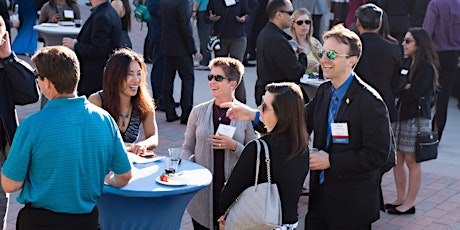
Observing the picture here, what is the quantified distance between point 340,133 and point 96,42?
155 inches

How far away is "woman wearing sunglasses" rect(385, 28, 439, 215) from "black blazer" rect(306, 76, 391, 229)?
89.0 inches

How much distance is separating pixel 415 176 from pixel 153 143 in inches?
103

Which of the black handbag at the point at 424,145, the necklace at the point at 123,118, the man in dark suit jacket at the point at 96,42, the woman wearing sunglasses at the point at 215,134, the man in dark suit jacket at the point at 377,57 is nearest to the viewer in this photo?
the woman wearing sunglasses at the point at 215,134

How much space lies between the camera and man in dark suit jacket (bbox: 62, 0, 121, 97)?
293 inches

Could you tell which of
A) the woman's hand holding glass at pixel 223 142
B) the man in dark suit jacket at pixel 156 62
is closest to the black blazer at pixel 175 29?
the man in dark suit jacket at pixel 156 62

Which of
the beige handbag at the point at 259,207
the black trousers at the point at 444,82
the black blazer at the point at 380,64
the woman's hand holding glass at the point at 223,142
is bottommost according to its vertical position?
the black trousers at the point at 444,82

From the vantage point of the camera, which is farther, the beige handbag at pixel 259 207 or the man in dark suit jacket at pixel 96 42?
the man in dark suit jacket at pixel 96 42

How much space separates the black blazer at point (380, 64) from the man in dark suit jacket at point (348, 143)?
2.13 meters

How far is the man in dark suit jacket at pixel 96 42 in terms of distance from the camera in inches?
293

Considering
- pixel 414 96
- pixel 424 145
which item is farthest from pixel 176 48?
pixel 424 145

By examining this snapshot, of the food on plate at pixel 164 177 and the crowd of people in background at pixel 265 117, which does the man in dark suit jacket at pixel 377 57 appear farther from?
the food on plate at pixel 164 177

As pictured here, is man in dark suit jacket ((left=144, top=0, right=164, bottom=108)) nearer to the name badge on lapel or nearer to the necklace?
the necklace

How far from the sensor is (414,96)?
6359mm

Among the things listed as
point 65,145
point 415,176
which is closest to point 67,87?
point 65,145
